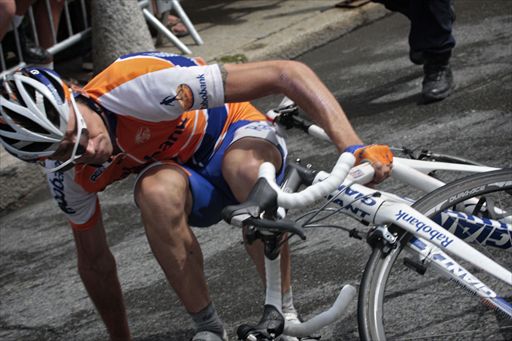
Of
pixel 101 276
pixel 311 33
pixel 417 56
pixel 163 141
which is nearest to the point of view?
pixel 163 141

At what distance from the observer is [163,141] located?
3645mm

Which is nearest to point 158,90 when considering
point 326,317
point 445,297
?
point 326,317

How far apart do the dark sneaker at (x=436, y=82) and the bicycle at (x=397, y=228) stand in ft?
8.95

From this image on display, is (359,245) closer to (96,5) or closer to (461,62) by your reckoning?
(461,62)

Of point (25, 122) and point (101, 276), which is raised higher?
point (25, 122)

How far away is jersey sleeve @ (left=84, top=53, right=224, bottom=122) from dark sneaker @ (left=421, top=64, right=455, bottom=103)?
2.70 m

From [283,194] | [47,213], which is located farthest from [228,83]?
[47,213]

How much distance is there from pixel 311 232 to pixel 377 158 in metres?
1.78

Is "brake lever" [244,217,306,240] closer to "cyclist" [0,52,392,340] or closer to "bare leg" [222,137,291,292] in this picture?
"cyclist" [0,52,392,340]

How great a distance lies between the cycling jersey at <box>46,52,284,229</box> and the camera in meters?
3.47

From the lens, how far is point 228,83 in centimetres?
351

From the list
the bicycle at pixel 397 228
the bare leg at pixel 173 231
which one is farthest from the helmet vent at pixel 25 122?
the bicycle at pixel 397 228

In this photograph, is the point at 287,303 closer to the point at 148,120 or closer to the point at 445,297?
the point at 445,297

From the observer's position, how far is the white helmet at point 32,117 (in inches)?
128
